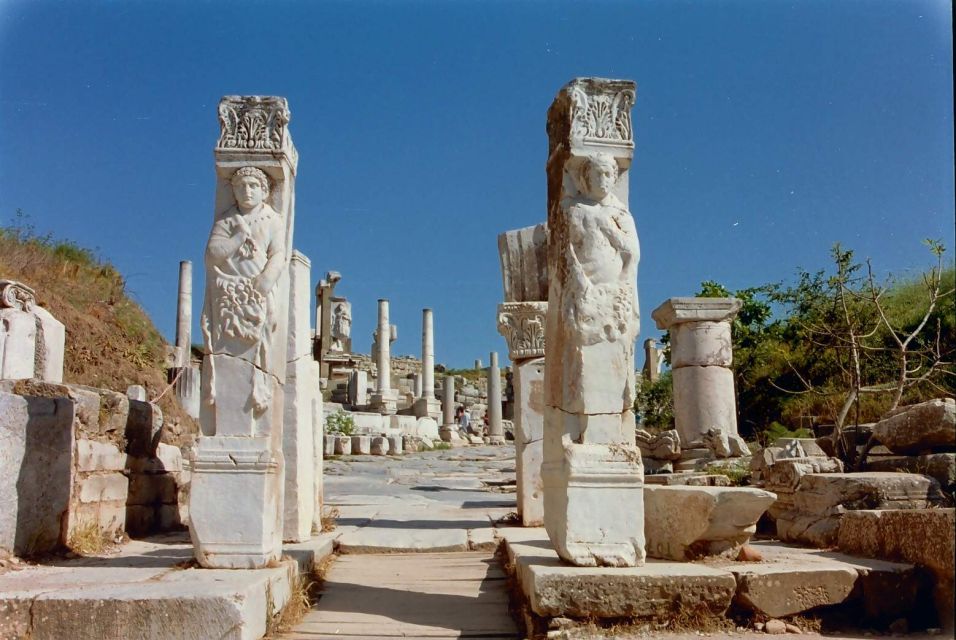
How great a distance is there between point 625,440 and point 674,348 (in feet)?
27.4

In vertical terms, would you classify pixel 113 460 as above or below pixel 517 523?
above

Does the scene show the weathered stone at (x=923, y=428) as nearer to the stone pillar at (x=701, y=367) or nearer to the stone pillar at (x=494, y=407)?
the stone pillar at (x=701, y=367)

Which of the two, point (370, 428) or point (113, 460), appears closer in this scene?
point (113, 460)

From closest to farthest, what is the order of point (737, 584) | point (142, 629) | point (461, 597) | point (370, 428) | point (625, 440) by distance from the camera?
point (142, 629) < point (737, 584) < point (625, 440) < point (461, 597) < point (370, 428)

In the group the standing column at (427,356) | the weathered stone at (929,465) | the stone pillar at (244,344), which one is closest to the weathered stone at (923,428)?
the weathered stone at (929,465)

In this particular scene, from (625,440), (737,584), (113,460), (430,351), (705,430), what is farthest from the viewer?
(430,351)

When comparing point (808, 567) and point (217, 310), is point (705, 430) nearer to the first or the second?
point (808, 567)

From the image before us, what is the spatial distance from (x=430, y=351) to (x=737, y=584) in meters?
33.9

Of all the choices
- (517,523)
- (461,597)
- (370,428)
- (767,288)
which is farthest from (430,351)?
(461,597)

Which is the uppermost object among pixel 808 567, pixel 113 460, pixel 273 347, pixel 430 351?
pixel 430 351

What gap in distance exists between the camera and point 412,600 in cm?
516

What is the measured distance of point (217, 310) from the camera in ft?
15.9

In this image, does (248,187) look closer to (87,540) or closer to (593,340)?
(593,340)

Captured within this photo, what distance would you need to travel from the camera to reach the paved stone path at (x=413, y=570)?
15.0 ft
